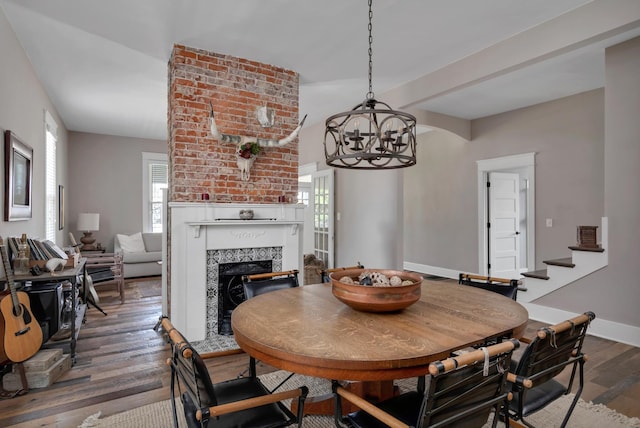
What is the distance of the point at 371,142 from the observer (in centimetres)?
204

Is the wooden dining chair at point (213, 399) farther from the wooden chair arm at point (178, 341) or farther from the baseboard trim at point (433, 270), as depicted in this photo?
the baseboard trim at point (433, 270)

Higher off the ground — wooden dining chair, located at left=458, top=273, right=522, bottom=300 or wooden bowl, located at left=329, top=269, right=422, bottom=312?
wooden bowl, located at left=329, top=269, right=422, bottom=312

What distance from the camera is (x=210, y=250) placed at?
11.3 feet

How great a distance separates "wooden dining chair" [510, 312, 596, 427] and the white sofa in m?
6.08

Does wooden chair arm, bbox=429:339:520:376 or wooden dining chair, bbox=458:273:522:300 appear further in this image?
wooden dining chair, bbox=458:273:522:300

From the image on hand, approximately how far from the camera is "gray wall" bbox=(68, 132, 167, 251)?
270 inches

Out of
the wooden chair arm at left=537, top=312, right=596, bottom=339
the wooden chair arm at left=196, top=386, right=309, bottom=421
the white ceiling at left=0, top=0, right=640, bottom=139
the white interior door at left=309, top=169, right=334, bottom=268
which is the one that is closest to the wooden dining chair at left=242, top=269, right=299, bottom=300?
the wooden chair arm at left=196, top=386, right=309, bottom=421

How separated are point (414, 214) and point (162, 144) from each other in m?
5.34

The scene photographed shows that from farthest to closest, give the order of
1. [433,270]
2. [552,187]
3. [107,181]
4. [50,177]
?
[107,181] → [433,270] → [50,177] → [552,187]

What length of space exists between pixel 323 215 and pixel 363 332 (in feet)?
16.0

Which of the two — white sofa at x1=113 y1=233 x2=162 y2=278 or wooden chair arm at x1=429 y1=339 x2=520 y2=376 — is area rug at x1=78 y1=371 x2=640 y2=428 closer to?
wooden chair arm at x1=429 y1=339 x2=520 y2=376

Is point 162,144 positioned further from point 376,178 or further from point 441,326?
point 441,326

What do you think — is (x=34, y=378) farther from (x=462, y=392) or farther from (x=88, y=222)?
(x=88, y=222)

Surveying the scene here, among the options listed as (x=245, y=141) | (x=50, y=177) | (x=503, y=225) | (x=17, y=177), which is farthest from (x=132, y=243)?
(x=503, y=225)
